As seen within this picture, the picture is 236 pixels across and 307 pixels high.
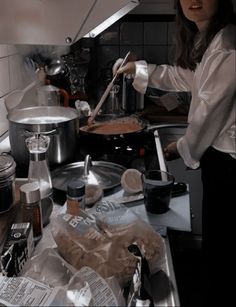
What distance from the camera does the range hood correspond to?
98cm

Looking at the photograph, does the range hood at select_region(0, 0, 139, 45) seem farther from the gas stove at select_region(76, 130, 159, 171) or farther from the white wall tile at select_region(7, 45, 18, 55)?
the white wall tile at select_region(7, 45, 18, 55)

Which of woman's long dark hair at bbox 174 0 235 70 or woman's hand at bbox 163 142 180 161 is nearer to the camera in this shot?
woman's long dark hair at bbox 174 0 235 70

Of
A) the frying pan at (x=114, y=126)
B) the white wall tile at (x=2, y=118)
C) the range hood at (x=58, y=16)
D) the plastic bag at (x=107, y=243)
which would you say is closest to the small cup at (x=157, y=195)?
the plastic bag at (x=107, y=243)

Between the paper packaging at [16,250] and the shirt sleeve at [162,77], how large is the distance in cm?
117

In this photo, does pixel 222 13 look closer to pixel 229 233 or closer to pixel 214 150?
pixel 214 150

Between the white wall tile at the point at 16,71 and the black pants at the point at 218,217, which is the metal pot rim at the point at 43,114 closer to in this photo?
the white wall tile at the point at 16,71

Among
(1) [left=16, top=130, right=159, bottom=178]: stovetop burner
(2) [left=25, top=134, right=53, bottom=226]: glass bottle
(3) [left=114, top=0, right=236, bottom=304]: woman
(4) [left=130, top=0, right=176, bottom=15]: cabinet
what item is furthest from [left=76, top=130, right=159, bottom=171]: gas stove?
(4) [left=130, top=0, right=176, bottom=15]: cabinet

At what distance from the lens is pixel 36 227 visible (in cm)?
88

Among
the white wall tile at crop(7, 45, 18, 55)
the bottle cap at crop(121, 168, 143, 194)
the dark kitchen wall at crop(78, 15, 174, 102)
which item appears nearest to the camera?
the bottle cap at crop(121, 168, 143, 194)

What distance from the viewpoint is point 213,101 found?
50.1 inches

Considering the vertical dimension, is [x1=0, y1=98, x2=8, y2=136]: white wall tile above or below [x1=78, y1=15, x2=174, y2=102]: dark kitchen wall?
below

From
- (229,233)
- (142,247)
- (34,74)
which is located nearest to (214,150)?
(229,233)

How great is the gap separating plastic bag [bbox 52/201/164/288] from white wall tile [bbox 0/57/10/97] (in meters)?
0.89

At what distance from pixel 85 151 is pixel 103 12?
68 centimetres
